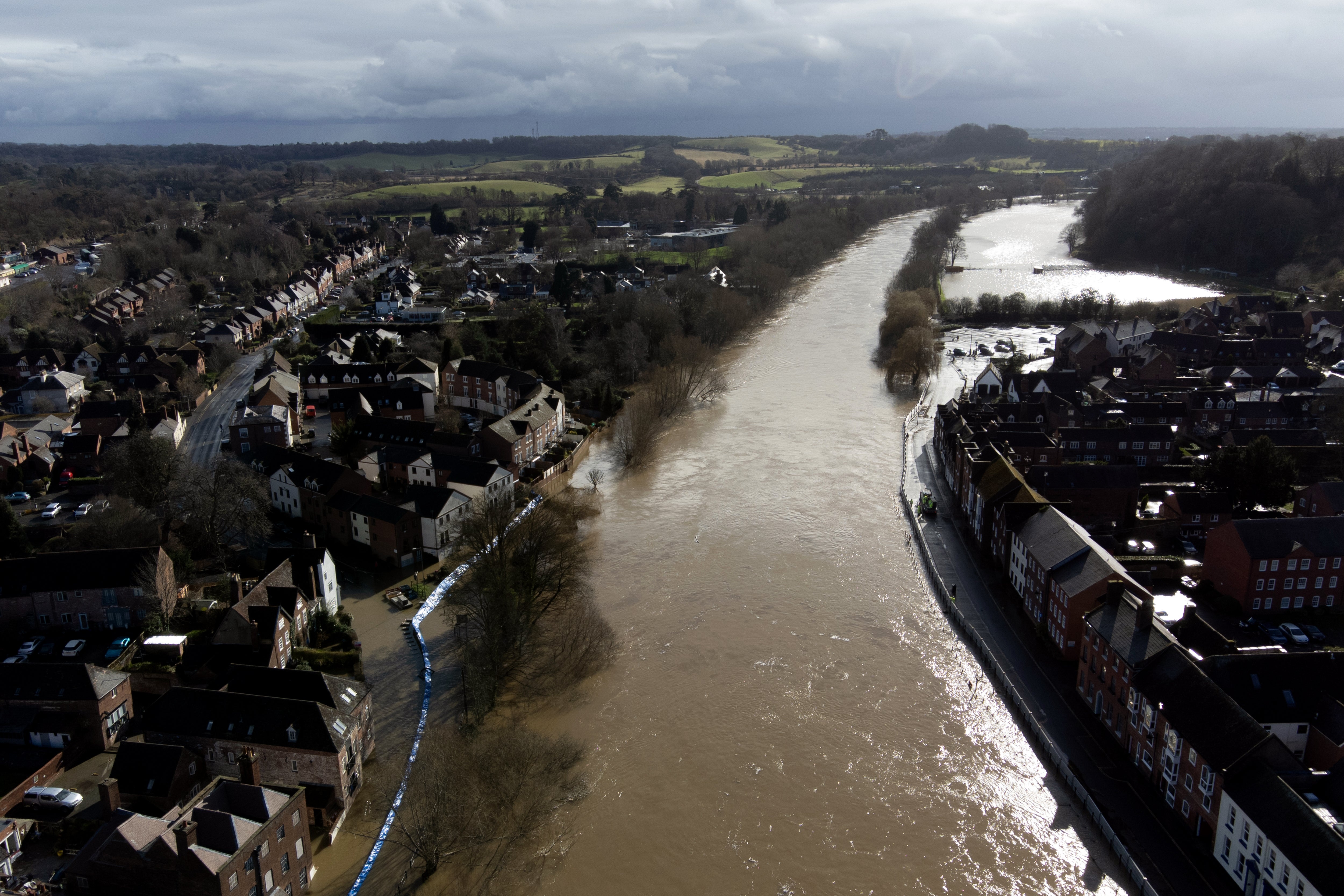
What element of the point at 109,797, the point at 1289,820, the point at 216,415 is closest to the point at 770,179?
the point at 216,415

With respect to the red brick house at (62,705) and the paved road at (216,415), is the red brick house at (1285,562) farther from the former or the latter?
the paved road at (216,415)

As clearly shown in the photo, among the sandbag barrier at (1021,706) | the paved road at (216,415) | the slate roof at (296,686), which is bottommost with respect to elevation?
the sandbag barrier at (1021,706)

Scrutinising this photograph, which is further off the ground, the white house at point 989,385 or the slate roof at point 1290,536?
the slate roof at point 1290,536

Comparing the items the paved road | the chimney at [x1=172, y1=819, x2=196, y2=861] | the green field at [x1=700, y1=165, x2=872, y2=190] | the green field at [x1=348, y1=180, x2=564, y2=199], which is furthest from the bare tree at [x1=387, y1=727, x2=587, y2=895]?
the green field at [x1=700, y1=165, x2=872, y2=190]

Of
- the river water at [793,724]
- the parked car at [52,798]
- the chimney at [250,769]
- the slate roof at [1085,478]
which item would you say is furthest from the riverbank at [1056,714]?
the parked car at [52,798]

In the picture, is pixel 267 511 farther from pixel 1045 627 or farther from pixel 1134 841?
pixel 1134 841

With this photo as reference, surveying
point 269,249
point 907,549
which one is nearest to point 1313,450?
point 907,549
